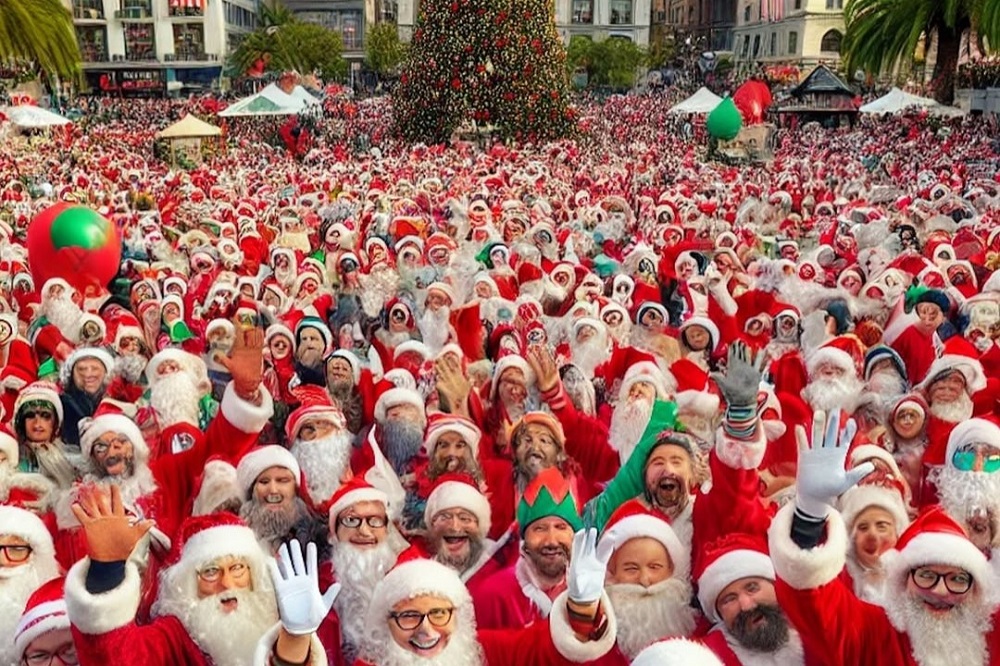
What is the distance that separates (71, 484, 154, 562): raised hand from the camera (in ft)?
9.50

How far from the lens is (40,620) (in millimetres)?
3117

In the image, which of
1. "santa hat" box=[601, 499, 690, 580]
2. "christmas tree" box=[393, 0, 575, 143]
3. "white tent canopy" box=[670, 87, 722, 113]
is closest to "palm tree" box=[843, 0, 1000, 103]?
"white tent canopy" box=[670, 87, 722, 113]

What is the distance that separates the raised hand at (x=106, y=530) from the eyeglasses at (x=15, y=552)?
0.82 meters

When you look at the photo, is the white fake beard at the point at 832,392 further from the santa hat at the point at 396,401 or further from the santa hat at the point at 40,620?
the santa hat at the point at 40,620

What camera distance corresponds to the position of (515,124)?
23375 mm

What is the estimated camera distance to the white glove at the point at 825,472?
9.24ft

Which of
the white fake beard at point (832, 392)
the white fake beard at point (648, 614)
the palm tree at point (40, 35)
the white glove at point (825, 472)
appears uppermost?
the palm tree at point (40, 35)

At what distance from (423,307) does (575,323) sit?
1.39m

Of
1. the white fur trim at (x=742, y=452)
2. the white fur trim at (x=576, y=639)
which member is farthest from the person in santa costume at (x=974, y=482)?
the white fur trim at (x=576, y=639)

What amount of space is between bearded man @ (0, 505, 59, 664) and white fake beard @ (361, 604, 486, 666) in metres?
1.25

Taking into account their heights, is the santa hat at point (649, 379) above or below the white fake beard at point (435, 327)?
above

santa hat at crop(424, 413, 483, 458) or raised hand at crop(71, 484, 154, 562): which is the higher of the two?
raised hand at crop(71, 484, 154, 562)

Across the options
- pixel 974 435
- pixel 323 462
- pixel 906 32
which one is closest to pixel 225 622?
pixel 323 462

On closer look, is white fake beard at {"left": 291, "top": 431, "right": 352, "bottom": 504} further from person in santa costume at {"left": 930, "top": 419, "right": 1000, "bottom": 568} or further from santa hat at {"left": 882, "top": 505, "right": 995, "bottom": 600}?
person in santa costume at {"left": 930, "top": 419, "right": 1000, "bottom": 568}
